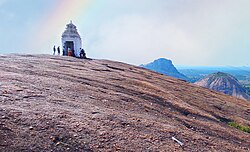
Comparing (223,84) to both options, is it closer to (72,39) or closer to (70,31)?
(72,39)

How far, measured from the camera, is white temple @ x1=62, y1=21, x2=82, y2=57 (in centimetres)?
4138

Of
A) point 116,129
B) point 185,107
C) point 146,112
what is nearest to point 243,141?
point 185,107

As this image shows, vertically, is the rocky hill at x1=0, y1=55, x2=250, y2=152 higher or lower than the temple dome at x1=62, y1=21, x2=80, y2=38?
lower

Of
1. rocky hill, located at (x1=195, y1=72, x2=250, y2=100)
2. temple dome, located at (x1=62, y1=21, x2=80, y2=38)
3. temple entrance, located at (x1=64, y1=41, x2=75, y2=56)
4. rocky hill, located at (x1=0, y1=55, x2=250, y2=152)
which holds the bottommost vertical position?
rocky hill, located at (x1=195, y1=72, x2=250, y2=100)

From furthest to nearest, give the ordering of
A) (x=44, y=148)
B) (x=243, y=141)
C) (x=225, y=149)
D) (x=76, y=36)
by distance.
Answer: (x=76, y=36)
(x=243, y=141)
(x=225, y=149)
(x=44, y=148)

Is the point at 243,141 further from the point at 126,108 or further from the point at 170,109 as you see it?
the point at 126,108

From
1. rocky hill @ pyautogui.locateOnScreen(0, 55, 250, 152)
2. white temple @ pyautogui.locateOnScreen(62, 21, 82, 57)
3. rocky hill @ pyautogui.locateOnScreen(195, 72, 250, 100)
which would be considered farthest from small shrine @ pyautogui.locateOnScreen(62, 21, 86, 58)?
rocky hill @ pyautogui.locateOnScreen(195, 72, 250, 100)

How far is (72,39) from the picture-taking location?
41469 millimetres

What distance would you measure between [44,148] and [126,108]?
573 centimetres

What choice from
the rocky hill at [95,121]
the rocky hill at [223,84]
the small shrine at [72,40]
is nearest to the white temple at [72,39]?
the small shrine at [72,40]

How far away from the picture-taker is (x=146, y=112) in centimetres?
1334

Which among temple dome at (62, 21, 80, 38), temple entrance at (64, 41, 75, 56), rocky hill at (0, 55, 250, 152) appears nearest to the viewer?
rocky hill at (0, 55, 250, 152)

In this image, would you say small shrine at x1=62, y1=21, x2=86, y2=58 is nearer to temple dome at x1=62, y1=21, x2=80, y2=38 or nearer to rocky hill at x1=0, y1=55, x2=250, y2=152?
temple dome at x1=62, y1=21, x2=80, y2=38

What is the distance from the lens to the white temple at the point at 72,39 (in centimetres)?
4138
